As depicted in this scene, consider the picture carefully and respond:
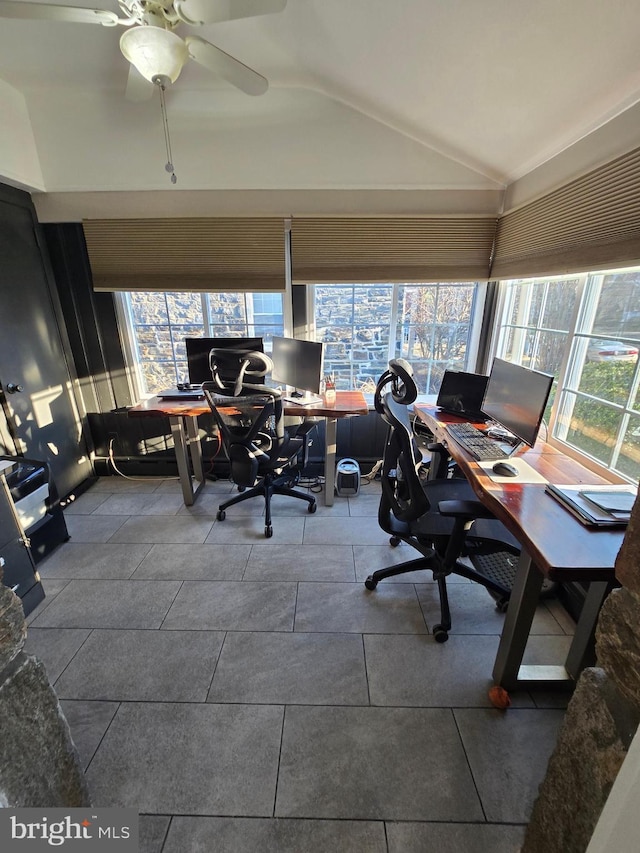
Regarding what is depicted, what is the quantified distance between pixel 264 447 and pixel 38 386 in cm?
175

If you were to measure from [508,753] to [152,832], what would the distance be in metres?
1.18

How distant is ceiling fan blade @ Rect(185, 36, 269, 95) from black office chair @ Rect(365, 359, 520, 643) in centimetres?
141

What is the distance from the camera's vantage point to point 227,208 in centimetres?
259

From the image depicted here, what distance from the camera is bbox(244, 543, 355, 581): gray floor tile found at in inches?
81.6

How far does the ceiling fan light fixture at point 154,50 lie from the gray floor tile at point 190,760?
2.43 m

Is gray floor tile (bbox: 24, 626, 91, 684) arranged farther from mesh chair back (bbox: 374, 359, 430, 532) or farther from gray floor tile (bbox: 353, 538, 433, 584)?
mesh chair back (bbox: 374, 359, 430, 532)

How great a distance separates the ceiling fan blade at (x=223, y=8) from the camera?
119cm

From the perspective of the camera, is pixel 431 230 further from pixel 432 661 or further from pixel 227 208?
pixel 432 661

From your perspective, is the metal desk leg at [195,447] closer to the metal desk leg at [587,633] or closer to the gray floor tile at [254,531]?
the gray floor tile at [254,531]

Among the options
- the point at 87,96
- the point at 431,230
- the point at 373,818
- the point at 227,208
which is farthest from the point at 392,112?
the point at 373,818

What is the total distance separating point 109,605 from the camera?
189 centimetres

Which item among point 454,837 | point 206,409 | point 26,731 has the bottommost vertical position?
point 454,837

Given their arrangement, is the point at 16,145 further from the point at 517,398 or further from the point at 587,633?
the point at 587,633

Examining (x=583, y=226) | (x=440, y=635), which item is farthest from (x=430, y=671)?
(x=583, y=226)
